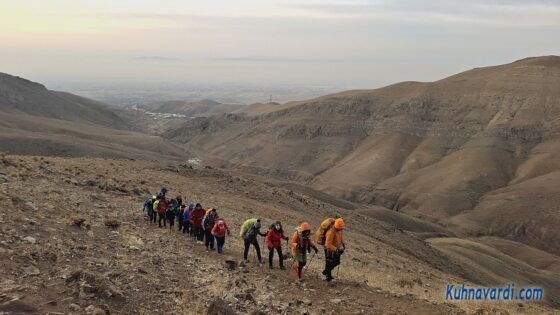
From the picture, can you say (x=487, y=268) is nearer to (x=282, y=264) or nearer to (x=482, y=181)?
(x=282, y=264)

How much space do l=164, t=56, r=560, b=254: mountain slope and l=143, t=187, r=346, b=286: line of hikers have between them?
2870 inches

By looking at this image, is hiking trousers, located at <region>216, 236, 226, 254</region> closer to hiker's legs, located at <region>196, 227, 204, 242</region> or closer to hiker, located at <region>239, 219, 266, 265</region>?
hiker, located at <region>239, 219, 266, 265</region>

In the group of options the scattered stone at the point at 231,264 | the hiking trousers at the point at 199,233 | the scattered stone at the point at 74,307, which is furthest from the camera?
the hiking trousers at the point at 199,233

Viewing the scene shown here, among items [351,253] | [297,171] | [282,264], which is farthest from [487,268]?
[297,171]

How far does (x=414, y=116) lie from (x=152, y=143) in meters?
65.7

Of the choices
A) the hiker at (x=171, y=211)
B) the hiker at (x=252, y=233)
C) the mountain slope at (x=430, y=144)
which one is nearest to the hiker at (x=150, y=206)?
A: the hiker at (x=171, y=211)

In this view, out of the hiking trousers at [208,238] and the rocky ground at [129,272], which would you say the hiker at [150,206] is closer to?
the rocky ground at [129,272]

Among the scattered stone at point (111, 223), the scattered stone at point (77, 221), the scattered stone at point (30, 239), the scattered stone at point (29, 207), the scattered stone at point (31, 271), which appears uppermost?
the scattered stone at point (29, 207)

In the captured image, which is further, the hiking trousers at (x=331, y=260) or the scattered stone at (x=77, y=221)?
the scattered stone at (x=77, y=221)

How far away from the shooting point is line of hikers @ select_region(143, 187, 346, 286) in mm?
14625

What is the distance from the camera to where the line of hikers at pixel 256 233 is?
48.0 feet

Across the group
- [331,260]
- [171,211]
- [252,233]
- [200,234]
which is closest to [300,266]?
[331,260]

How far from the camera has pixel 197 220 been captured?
19.5 m

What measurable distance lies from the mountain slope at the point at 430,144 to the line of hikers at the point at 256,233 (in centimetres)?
7289
